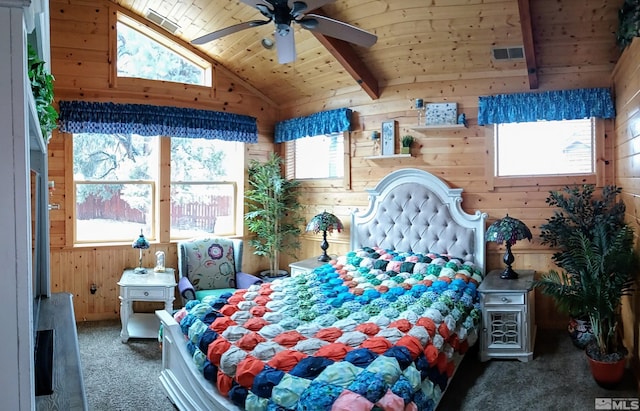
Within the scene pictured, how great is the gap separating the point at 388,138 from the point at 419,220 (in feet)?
3.20

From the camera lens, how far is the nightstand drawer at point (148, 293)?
4293 mm

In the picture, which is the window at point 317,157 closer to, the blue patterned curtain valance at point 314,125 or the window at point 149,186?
the blue patterned curtain valance at point 314,125

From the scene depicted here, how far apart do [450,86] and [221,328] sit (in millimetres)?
3333

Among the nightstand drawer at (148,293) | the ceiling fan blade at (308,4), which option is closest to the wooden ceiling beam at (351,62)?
Result: the ceiling fan blade at (308,4)

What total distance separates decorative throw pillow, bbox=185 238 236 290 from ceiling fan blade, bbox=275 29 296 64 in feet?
8.57

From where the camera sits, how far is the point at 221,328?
105 inches

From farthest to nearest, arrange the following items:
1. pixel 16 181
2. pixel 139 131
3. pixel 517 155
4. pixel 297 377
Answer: pixel 139 131
pixel 517 155
pixel 297 377
pixel 16 181

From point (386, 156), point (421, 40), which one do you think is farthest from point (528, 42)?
point (386, 156)

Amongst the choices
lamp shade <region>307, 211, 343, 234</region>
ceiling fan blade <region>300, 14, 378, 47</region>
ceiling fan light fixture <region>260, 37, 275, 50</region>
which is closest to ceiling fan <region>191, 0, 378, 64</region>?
ceiling fan blade <region>300, 14, 378, 47</region>

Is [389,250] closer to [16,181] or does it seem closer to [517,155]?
[517,155]

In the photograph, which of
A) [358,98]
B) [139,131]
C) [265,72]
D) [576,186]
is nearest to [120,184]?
[139,131]

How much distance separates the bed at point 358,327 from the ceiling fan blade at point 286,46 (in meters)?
1.76

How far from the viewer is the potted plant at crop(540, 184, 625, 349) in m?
3.64

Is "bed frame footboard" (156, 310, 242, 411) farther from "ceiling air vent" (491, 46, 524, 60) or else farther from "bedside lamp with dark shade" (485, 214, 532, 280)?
"ceiling air vent" (491, 46, 524, 60)
